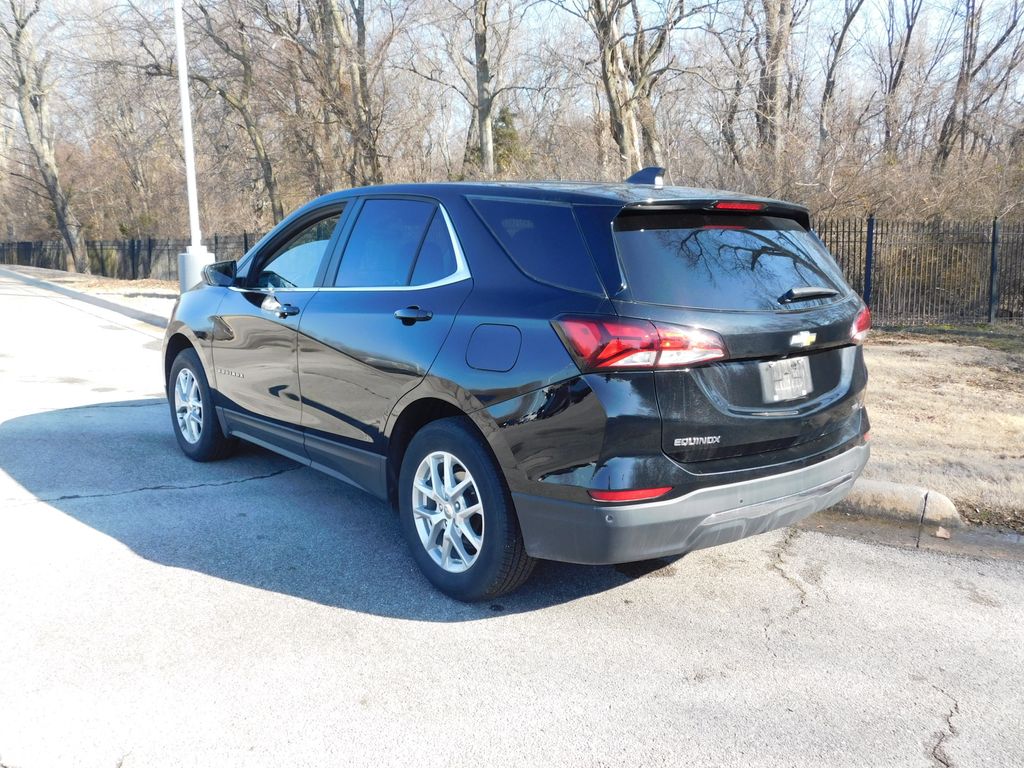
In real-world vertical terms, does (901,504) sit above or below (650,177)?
below

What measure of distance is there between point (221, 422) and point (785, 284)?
12.4 feet

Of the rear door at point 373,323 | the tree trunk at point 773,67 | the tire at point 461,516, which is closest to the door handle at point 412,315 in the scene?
the rear door at point 373,323

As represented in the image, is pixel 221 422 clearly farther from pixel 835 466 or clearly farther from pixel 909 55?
pixel 909 55

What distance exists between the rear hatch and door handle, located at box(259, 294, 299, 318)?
7.11 ft

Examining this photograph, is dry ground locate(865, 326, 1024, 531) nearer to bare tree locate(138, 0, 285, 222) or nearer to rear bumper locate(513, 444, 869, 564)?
rear bumper locate(513, 444, 869, 564)

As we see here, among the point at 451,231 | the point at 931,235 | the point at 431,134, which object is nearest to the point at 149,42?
the point at 431,134

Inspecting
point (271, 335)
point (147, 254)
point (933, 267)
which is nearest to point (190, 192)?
point (271, 335)

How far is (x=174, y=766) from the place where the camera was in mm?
2732

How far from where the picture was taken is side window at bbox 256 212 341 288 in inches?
193

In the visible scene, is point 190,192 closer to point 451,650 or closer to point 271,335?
point 271,335

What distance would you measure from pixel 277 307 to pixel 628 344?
8.12ft

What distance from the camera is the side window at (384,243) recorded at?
423cm

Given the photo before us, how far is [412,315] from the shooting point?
3979 millimetres

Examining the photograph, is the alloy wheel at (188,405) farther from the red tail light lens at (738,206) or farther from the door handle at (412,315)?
the red tail light lens at (738,206)
